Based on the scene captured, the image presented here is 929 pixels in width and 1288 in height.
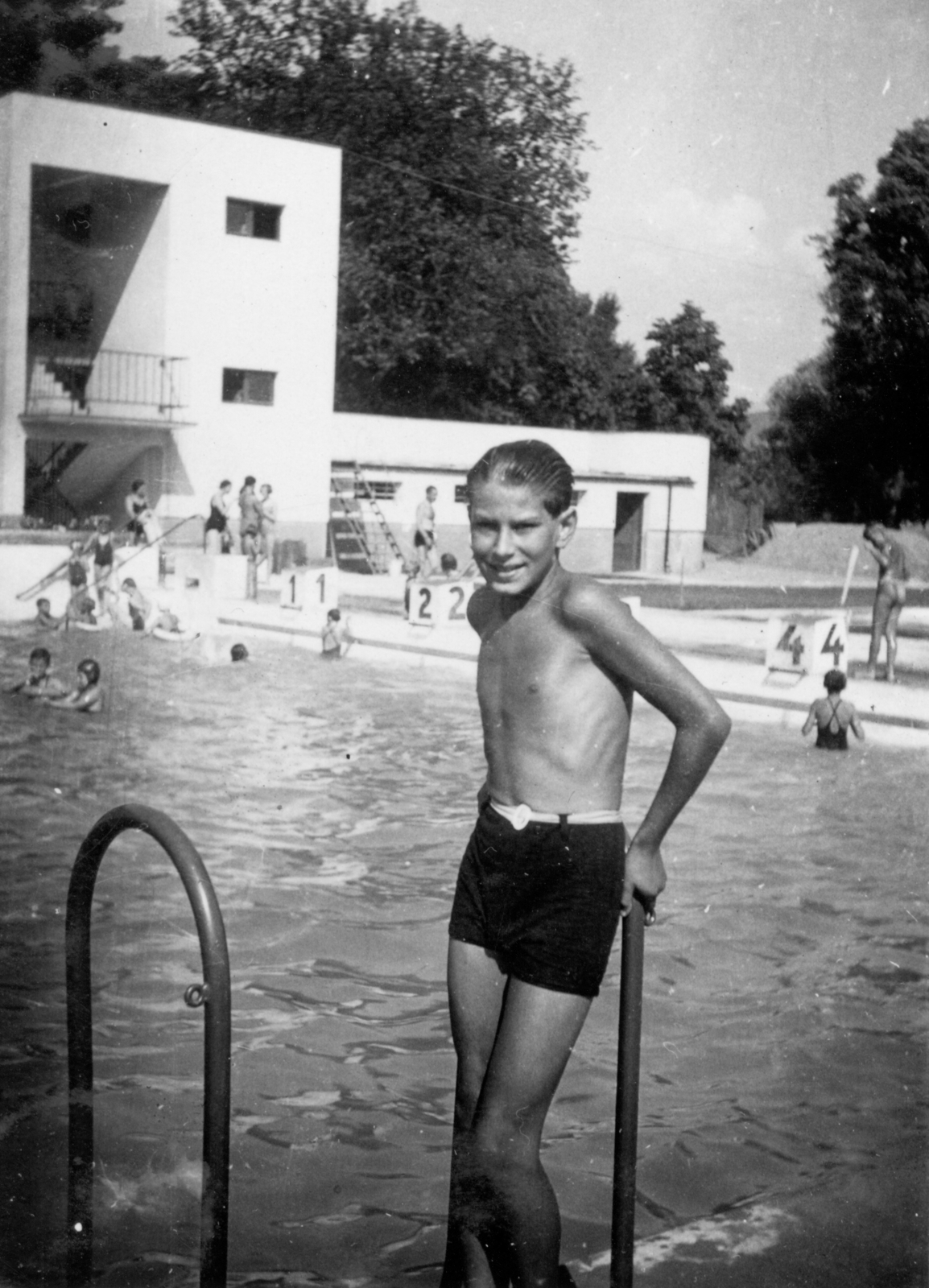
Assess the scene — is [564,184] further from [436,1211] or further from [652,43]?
[436,1211]

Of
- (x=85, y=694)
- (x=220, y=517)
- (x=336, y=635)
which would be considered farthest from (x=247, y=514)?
(x=85, y=694)

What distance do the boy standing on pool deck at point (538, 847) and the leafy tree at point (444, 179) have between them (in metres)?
2.67

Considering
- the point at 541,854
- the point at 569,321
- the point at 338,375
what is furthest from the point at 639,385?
the point at 541,854

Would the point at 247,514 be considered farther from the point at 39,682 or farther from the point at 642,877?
the point at 642,877

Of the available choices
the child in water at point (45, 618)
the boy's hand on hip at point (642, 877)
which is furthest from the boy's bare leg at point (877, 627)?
the boy's hand on hip at point (642, 877)

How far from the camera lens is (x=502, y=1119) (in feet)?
6.87

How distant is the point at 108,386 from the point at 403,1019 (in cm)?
404

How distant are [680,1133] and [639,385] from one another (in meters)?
3.12

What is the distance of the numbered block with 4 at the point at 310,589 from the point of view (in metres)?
9.80

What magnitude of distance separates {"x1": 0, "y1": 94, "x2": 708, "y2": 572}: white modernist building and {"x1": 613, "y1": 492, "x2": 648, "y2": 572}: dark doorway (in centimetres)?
2

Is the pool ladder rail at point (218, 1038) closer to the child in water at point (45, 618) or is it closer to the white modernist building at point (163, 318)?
the white modernist building at point (163, 318)

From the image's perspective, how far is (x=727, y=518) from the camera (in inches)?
350

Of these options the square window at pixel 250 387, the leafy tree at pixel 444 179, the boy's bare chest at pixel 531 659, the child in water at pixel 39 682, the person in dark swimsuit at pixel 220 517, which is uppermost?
the leafy tree at pixel 444 179

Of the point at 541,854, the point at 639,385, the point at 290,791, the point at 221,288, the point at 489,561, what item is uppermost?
the point at 221,288
